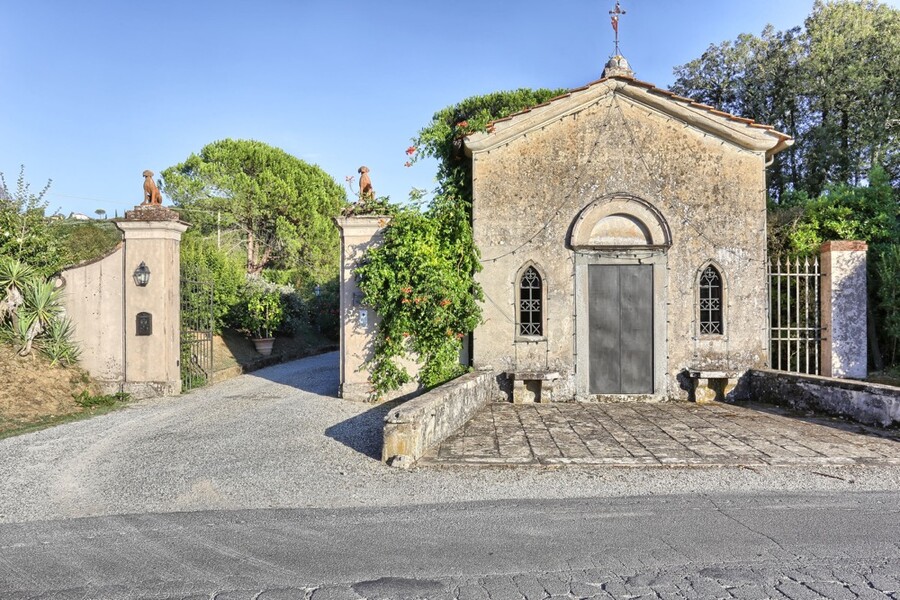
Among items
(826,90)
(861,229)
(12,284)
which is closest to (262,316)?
(12,284)

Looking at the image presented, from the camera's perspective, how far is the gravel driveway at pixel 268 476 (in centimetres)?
488

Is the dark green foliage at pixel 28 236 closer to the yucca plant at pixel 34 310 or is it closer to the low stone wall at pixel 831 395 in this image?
the yucca plant at pixel 34 310

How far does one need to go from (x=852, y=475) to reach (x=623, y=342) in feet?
15.5

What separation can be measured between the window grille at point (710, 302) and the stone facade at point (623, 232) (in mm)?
42

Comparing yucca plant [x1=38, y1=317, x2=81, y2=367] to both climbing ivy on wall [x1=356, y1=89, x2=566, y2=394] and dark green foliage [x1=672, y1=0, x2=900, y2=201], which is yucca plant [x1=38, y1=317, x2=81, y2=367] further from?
dark green foliage [x1=672, y1=0, x2=900, y2=201]

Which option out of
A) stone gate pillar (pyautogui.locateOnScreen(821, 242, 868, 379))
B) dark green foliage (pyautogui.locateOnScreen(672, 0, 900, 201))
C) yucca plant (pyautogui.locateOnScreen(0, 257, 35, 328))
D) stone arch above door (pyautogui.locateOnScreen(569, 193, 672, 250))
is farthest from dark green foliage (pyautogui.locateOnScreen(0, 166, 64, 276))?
dark green foliage (pyautogui.locateOnScreen(672, 0, 900, 201))

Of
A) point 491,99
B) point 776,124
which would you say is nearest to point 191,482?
point 491,99

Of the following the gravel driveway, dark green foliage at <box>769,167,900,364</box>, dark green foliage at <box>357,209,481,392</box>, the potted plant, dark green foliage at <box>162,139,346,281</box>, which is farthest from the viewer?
dark green foliage at <box>162,139,346,281</box>

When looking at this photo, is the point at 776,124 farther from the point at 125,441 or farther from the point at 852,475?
the point at 125,441

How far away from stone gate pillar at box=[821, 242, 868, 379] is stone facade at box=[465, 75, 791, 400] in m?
1.18

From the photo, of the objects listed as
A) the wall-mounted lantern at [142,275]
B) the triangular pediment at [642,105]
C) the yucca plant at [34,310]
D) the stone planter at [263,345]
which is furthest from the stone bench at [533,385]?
the stone planter at [263,345]

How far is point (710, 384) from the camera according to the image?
985cm

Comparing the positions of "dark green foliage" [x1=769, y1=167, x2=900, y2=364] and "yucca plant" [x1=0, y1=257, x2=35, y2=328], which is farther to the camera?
"dark green foliage" [x1=769, y1=167, x2=900, y2=364]

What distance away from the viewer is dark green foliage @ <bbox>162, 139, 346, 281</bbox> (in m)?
25.2
